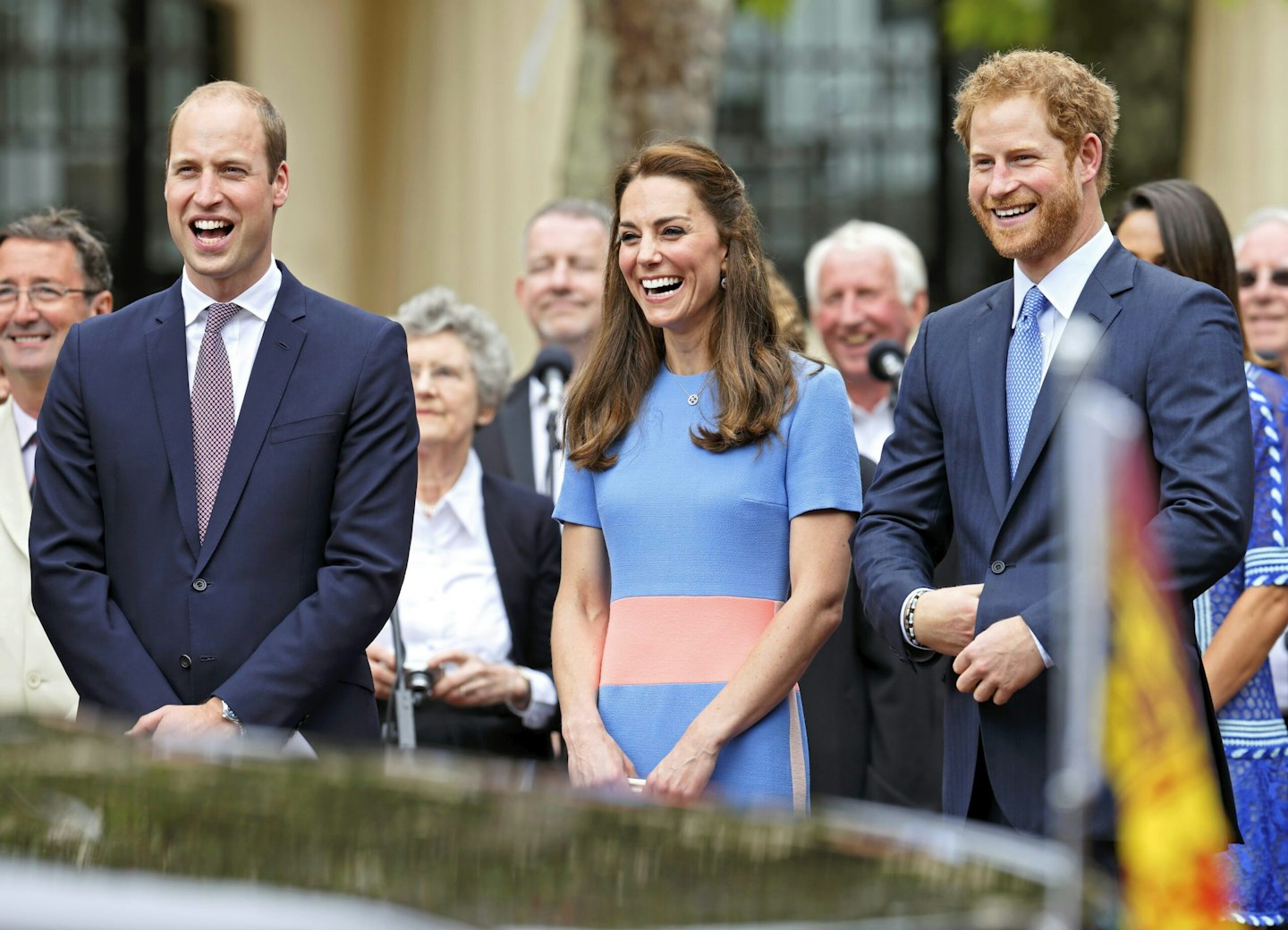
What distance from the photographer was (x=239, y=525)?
4.09 m

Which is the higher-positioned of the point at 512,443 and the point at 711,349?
the point at 711,349

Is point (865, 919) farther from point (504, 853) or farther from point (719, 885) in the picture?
point (504, 853)

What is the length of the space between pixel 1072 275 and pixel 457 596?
2.42 m

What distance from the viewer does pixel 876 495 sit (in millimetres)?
4109

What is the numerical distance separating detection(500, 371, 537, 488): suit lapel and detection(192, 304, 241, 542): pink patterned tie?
83.7 inches

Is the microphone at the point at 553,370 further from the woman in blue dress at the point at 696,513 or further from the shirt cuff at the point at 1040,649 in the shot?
the shirt cuff at the point at 1040,649

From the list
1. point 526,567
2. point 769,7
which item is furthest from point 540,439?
point 769,7

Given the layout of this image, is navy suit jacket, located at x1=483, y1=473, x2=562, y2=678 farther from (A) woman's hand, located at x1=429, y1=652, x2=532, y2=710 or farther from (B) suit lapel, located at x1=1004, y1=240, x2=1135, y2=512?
(B) suit lapel, located at x1=1004, y1=240, x2=1135, y2=512

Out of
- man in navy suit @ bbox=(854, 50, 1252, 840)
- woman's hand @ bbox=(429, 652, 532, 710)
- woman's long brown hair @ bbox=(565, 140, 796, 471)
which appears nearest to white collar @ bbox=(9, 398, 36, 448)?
woman's hand @ bbox=(429, 652, 532, 710)

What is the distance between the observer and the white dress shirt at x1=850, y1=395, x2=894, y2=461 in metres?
6.48

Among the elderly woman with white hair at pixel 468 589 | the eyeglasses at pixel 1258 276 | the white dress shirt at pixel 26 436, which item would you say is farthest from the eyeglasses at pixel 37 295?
the eyeglasses at pixel 1258 276

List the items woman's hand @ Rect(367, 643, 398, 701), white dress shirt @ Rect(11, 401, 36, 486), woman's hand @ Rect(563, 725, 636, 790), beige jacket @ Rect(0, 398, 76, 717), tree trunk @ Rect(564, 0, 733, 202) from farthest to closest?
tree trunk @ Rect(564, 0, 733, 202) < woman's hand @ Rect(367, 643, 398, 701) < white dress shirt @ Rect(11, 401, 36, 486) < beige jacket @ Rect(0, 398, 76, 717) < woman's hand @ Rect(563, 725, 636, 790)

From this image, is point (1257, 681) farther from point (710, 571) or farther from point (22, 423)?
point (22, 423)

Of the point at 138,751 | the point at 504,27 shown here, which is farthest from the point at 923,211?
the point at 138,751
